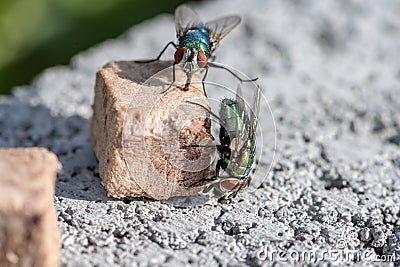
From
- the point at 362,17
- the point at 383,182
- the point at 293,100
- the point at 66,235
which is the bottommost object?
the point at 66,235

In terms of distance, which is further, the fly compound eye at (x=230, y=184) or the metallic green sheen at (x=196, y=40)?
the metallic green sheen at (x=196, y=40)

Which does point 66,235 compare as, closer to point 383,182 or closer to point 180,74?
point 180,74

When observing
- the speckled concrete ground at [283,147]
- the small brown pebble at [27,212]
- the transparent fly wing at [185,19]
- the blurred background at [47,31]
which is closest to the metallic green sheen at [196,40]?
the transparent fly wing at [185,19]

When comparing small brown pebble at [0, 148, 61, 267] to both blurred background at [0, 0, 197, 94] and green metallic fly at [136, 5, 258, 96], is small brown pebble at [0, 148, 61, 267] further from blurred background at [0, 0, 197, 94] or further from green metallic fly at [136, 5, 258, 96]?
blurred background at [0, 0, 197, 94]

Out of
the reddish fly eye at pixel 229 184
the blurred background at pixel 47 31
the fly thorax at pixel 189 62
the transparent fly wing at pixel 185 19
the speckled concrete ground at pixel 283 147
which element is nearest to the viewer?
the speckled concrete ground at pixel 283 147

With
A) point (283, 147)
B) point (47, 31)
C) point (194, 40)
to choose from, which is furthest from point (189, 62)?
point (47, 31)

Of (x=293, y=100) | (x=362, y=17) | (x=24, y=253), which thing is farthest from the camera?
(x=362, y=17)

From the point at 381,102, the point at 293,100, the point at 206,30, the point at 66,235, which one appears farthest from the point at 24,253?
the point at 381,102

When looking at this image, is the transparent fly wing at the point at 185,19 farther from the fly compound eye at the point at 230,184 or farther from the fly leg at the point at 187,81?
the fly compound eye at the point at 230,184
